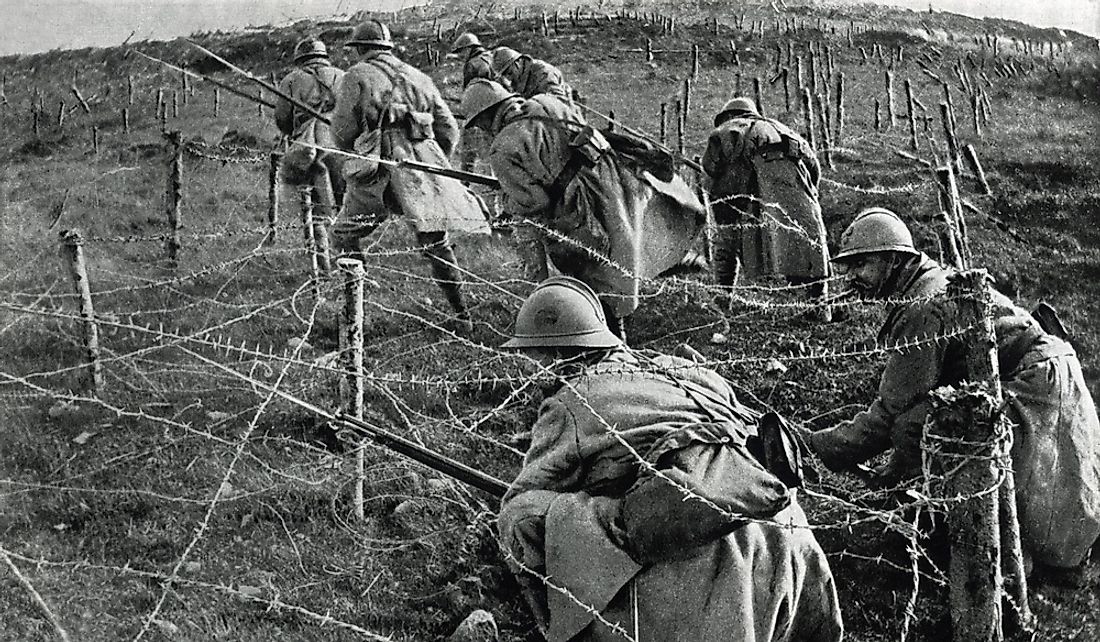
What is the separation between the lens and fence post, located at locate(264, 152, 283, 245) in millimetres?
8281

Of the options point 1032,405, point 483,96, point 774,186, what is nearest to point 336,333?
point 483,96

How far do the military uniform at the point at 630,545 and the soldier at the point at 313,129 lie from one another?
15.5ft

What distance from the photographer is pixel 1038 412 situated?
4.96 metres

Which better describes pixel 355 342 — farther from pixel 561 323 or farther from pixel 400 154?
pixel 400 154

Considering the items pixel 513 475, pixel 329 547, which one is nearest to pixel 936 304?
pixel 513 475

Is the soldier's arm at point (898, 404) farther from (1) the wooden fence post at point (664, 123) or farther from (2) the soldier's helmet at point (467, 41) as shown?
(2) the soldier's helmet at point (467, 41)

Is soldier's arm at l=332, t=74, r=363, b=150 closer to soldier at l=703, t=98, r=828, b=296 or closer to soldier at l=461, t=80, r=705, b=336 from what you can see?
soldier at l=461, t=80, r=705, b=336

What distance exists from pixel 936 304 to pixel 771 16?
285 centimetres

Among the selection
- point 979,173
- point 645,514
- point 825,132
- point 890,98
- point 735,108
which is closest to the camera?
point 645,514

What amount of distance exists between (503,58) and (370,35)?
0.98 m

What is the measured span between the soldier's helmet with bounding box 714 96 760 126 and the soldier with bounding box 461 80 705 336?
836mm

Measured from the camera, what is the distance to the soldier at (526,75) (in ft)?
23.5

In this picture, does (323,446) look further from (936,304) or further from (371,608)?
(936,304)

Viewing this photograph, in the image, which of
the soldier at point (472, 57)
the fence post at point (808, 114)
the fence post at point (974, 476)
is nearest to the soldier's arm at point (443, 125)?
the soldier at point (472, 57)
